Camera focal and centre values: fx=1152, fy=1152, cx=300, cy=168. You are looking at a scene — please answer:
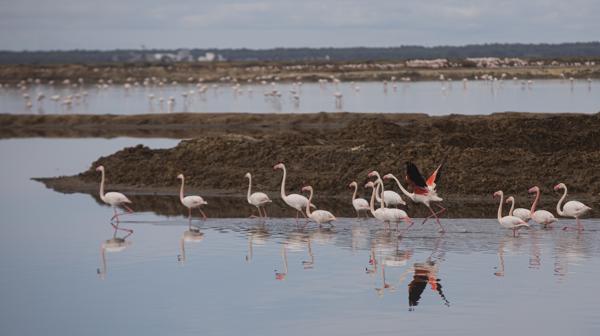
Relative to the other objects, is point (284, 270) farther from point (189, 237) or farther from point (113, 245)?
point (113, 245)

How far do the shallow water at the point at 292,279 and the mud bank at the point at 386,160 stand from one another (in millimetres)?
3836

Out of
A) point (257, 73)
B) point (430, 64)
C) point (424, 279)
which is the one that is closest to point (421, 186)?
point (424, 279)

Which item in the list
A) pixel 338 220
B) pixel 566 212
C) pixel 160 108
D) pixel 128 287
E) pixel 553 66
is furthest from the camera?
pixel 553 66

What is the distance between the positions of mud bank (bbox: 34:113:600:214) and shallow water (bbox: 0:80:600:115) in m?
21.2

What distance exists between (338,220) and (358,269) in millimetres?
5417

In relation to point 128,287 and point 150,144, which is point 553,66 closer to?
point 150,144

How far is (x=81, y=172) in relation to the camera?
34.4m

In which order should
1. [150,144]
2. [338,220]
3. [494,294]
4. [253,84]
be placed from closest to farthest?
[494,294]
[338,220]
[150,144]
[253,84]

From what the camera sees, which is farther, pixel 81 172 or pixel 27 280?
pixel 81 172

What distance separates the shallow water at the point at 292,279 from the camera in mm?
14406

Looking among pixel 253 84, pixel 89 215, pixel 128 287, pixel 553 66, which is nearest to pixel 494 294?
pixel 128 287

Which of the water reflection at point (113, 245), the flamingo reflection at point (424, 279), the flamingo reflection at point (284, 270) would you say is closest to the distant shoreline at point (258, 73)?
the water reflection at point (113, 245)

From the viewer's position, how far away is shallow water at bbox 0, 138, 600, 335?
14.4m

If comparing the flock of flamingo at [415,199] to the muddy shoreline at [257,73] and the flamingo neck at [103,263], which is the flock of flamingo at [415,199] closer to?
the flamingo neck at [103,263]
